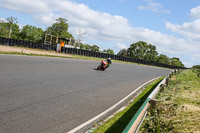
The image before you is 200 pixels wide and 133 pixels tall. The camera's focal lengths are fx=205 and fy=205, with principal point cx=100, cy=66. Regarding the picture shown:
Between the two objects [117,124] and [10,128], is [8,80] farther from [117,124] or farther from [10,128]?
[117,124]

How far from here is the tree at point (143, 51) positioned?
108 m

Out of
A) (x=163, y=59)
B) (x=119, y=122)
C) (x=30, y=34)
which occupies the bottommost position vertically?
(x=119, y=122)

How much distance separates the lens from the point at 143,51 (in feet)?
357

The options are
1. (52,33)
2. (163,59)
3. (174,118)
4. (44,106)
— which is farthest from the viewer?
(163,59)

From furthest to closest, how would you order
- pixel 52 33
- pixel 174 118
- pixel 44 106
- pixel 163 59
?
pixel 163 59 < pixel 52 33 < pixel 44 106 < pixel 174 118

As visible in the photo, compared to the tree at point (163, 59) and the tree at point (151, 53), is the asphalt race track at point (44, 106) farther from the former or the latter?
the tree at point (163, 59)

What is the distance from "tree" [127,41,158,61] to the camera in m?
108

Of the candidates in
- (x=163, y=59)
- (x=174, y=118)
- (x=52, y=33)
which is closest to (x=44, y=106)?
(x=174, y=118)

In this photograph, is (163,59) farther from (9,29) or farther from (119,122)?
(119,122)

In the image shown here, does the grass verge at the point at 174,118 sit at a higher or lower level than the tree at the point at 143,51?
lower

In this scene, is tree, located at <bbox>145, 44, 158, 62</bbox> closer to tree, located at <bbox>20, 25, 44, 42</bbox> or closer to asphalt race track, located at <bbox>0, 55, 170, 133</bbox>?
tree, located at <bbox>20, 25, 44, 42</bbox>

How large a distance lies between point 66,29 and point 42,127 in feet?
311

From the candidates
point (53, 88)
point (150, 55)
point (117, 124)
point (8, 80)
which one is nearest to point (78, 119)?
point (117, 124)

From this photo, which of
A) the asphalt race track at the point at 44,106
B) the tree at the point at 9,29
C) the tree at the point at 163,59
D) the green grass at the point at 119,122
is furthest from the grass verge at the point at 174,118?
the tree at the point at 163,59
